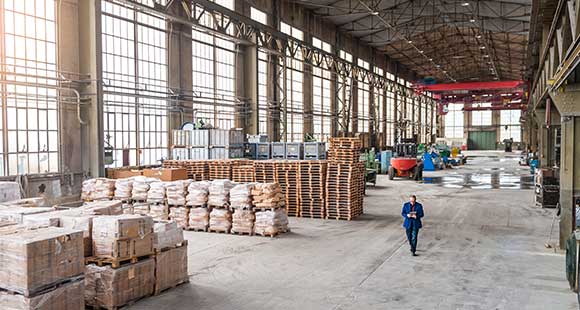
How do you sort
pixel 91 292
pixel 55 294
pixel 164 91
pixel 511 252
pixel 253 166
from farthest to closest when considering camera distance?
pixel 164 91 < pixel 253 166 < pixel 511 252 < pixel 91 292 < pixel 55 294

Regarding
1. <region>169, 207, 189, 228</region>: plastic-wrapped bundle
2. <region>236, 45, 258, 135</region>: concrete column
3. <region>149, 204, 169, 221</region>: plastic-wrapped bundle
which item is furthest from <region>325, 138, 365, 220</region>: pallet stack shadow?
<region>236, 45, 258, 135</region>: concrete column

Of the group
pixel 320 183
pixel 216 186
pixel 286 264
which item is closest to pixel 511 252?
pixel 286 264

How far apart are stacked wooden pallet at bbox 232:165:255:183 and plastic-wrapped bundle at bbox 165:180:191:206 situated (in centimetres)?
362

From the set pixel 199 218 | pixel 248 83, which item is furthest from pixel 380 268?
pixel 248 83

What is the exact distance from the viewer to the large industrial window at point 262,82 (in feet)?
87.5

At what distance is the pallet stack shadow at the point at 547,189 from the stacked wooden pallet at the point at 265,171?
387 inches

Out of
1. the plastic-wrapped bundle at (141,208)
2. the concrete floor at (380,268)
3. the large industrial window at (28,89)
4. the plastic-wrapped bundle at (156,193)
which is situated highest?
the large industrial window at (28,89)

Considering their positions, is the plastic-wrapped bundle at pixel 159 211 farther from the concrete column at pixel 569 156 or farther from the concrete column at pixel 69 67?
the concrete column at pixel 569 156

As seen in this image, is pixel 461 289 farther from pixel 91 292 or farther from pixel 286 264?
pixel 91 292

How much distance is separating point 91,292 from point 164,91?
13630mm

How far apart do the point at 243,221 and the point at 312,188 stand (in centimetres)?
356

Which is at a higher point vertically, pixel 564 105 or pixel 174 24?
pixel 174 24

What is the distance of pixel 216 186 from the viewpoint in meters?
13.0

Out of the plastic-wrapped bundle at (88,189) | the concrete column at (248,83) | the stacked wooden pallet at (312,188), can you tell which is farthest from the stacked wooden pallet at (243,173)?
the concrete column at (248,83)
